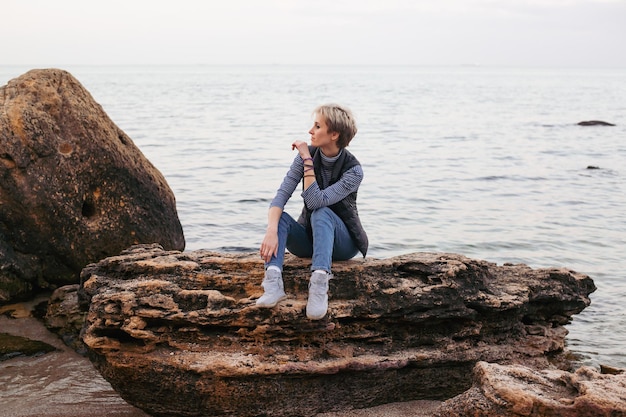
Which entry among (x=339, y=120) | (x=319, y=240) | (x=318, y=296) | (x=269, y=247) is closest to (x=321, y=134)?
(x=339, y=120)

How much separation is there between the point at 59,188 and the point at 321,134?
3.13 metres

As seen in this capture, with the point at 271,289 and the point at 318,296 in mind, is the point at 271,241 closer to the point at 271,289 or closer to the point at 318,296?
the point at 271,289

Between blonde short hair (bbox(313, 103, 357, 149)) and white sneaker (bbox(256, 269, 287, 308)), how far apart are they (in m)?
1.14

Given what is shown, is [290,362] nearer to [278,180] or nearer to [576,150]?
[278,180]

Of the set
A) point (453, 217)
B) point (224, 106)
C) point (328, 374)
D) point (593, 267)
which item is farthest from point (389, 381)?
point (224, 106)

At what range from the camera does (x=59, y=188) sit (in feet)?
23.6

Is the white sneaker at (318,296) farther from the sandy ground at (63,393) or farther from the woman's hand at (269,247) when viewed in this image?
the sandy ground at (63,393)

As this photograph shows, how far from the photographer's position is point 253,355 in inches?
199

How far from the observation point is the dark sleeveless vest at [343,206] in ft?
A: 18.4

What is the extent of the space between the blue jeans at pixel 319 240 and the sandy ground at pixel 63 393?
1124 mm

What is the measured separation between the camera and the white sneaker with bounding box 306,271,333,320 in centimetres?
508

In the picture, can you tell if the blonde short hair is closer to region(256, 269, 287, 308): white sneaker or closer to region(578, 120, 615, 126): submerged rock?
region(256, 269, 287, 308): white sneaker

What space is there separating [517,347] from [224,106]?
138 feet

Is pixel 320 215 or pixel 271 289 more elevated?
pixel 320 215
